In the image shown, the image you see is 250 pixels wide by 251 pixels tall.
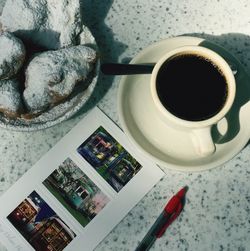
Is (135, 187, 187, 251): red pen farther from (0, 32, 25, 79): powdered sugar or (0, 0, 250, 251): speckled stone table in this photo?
(0, 32, 25, 79): powdered sugar

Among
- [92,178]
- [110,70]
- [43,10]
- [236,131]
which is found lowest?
[236,131]

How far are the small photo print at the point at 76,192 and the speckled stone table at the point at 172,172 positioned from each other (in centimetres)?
5

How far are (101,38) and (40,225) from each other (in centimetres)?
39

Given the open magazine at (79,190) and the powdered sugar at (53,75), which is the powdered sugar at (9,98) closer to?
the powdered sugar at (53,75)

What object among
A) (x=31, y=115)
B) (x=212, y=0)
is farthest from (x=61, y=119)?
(x=212, y=0)

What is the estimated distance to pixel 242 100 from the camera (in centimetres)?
81

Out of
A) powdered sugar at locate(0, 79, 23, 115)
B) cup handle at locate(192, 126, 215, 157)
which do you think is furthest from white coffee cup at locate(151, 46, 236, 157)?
powdered sugar at locate(0, 79, 23, 115)

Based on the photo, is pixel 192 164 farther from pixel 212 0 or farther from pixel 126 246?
pixel 212 0

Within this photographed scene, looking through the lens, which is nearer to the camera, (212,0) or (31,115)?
(31,115)

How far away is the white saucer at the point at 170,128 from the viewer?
78cm

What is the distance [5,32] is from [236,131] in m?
0.43

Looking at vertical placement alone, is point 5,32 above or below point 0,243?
above

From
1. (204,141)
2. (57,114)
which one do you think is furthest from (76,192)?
(204,141)

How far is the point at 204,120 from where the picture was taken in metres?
0.71
